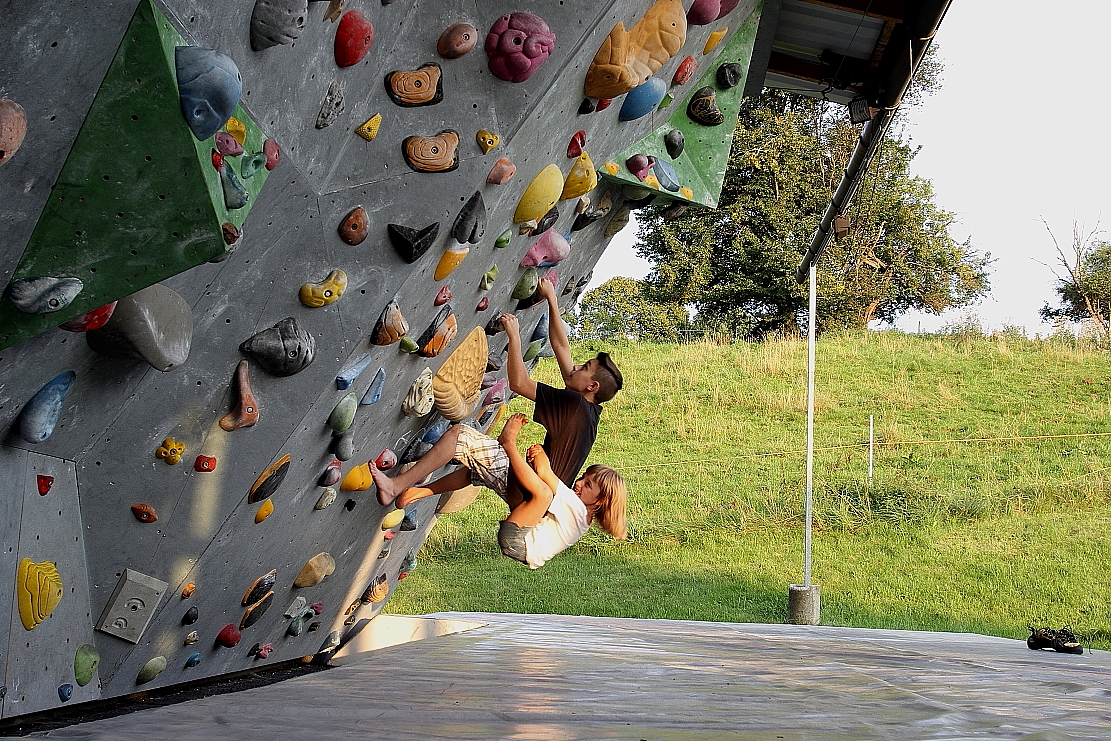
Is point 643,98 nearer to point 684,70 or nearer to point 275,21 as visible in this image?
point 684,70

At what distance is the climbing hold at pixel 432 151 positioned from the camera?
200 cm

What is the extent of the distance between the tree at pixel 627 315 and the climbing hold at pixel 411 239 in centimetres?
1379

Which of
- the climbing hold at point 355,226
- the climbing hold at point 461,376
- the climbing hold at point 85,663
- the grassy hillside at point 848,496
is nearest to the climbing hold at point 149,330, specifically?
the climbing hold at point 355,226

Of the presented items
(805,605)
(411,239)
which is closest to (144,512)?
(411,239)

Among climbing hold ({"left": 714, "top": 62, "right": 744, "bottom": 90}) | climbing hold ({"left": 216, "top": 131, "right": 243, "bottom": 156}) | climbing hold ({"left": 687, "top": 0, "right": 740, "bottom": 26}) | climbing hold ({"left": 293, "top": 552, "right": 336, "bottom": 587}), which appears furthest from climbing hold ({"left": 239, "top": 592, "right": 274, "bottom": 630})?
climbing hold ({"left": 714, "top": 62, "right": 744, "bottom": 90})

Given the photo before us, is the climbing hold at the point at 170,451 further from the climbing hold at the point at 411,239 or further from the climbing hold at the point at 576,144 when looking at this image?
the climbing hold at the point at 576,144

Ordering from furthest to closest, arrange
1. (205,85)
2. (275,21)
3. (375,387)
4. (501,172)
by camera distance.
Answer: (375,387) < (501,172) < (275,21) < (205,85)

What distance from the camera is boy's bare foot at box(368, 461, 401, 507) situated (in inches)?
127

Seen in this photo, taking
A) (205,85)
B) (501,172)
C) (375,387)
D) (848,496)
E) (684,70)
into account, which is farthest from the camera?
(848,496)

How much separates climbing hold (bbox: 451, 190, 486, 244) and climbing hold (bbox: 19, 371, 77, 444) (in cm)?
90

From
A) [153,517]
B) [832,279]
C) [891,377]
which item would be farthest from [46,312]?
[832,279]

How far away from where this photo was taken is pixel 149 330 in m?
1.65

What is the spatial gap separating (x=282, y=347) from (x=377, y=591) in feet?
9.01

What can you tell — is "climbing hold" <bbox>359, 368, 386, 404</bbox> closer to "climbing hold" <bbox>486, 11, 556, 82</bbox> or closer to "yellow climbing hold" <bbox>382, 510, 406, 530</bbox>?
"climbing hold" <bbox>486, 11, 556, 82</bbox>
